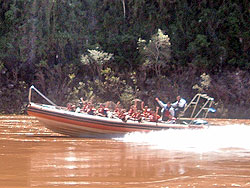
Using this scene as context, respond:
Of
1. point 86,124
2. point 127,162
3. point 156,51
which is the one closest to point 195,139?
point 86,124

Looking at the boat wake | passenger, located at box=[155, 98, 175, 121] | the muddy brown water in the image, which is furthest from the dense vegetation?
the muddy brown water

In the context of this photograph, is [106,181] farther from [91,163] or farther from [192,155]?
[192,155]

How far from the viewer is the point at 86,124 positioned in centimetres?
1289

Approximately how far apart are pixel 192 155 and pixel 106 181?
322cm

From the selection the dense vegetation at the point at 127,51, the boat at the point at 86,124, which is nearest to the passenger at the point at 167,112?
the boat at the point at 86,124

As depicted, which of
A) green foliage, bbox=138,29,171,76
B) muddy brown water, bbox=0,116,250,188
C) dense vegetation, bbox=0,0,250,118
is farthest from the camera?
dense vegetation, bbox=0,0,250,118

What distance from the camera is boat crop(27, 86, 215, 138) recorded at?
1290cm

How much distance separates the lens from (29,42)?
25797 millimetres

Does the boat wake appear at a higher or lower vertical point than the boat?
lower

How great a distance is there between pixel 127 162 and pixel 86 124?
15.8 feet

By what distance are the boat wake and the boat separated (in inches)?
7.8

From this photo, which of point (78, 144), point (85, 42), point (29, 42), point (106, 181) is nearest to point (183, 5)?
point (85, 42)

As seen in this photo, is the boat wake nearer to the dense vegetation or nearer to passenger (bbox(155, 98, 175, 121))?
passenger (bbox(155, 98, 175, 121))

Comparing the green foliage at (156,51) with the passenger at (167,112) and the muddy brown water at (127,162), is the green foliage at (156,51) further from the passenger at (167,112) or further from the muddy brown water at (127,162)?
the muddy brown water at (127,162)
